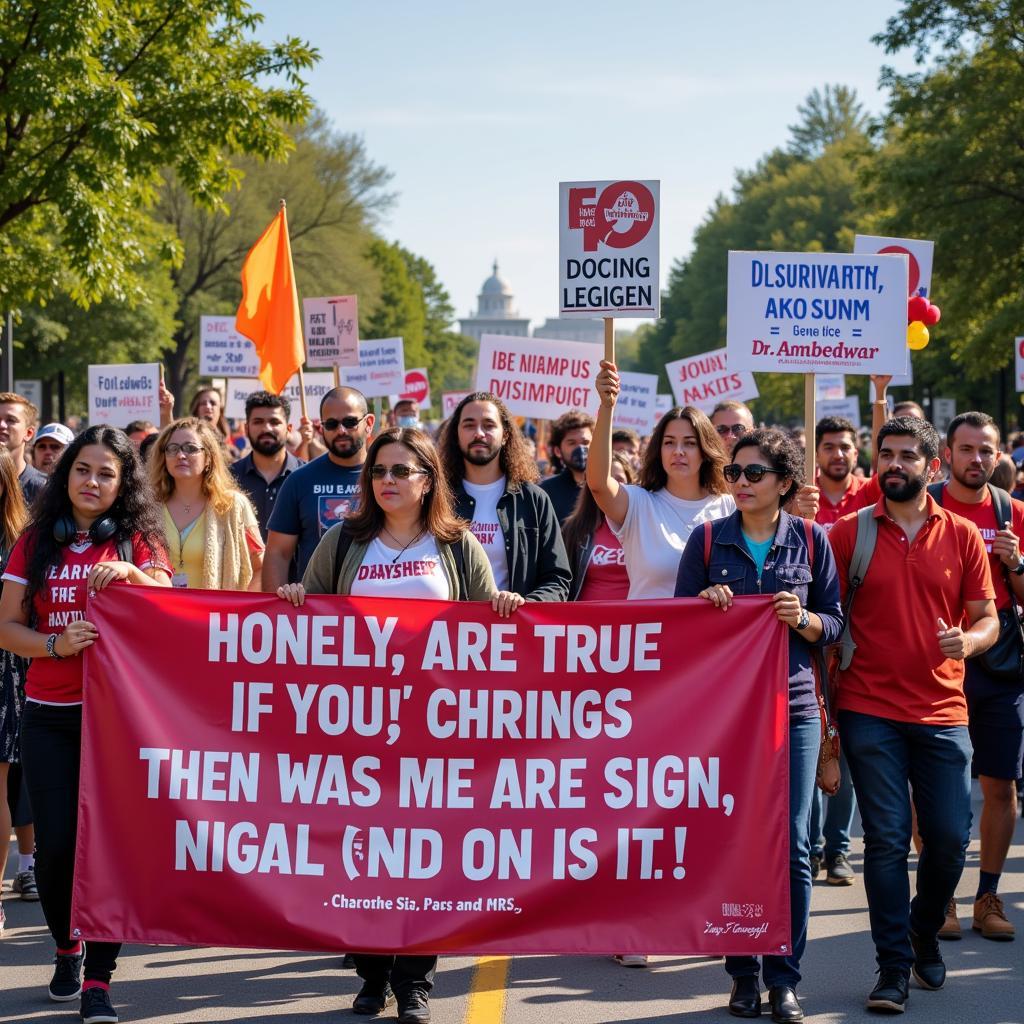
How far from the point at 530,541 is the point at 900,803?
178 cm

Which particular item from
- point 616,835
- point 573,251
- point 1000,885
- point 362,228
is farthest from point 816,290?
point 362,228

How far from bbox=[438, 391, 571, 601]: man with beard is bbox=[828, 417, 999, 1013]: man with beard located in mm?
1191

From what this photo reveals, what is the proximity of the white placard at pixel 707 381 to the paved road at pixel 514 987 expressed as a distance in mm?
8780

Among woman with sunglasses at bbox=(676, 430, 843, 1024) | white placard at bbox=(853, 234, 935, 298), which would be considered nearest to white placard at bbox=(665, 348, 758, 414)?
white placard at bbox=(853, 234, 935, 298)

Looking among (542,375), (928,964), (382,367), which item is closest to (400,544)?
(928,964)

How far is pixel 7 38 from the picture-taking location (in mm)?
15469

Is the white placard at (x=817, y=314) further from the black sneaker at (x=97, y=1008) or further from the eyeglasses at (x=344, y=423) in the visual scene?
the black sneaker at (x=97, y=1008)

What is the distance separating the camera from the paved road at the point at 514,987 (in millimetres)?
5332

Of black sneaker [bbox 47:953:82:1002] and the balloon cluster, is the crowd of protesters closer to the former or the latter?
black sneaker [bbox 47:953:82:1002]

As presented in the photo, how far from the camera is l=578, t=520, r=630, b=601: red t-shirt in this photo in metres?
6.85

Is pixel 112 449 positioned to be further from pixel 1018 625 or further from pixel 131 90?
pixel 131 90

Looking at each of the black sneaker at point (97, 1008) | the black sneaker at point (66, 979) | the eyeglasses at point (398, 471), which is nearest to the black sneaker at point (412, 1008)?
the black sneaker at point (97, 1008)

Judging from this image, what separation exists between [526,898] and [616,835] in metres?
0.36

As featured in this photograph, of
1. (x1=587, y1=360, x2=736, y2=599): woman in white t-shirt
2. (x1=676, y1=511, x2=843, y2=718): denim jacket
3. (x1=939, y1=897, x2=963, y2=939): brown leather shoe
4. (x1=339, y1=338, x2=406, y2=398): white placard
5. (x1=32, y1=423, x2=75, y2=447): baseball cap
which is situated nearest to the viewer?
(x1=676, y1=511, x2=843, y2=718): denim jacket
